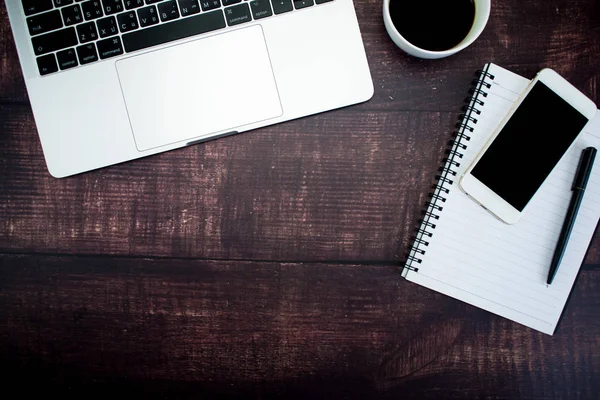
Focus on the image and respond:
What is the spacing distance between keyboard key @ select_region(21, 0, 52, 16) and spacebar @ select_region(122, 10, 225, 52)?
0.10m

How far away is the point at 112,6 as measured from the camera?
62 cm

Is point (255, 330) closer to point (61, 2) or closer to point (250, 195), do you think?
point (250, 195)

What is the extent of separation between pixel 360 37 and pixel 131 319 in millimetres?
502

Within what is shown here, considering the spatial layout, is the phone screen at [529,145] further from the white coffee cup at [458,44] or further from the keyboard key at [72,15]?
the keyboard key at [72,15]

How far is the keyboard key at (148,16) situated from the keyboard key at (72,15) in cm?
8

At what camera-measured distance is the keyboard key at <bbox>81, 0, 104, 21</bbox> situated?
2.05 feet

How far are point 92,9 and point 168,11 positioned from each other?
0.31 feet

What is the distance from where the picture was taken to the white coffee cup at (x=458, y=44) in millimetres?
609

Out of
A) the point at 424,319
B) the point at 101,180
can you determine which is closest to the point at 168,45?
the point at 101,180

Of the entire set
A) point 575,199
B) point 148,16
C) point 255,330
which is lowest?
point 255,330

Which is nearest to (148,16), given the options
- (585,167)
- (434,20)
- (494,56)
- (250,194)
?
(250,194)

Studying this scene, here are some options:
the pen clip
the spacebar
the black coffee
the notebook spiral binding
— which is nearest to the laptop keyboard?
the spacebar

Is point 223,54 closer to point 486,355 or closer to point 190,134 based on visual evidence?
point 190,134

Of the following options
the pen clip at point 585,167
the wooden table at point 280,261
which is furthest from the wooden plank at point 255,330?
the pen clip at point 585,167
